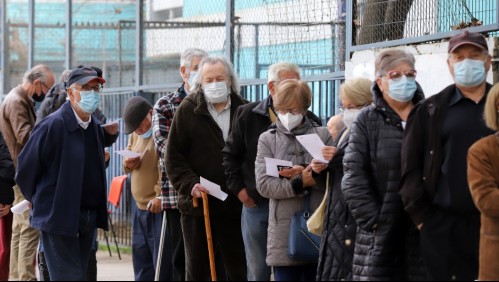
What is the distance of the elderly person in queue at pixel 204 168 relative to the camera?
29.0ft

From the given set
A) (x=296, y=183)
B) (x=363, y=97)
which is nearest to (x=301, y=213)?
(x=296, y=183)

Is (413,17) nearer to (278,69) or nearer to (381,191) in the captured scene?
(278,69)

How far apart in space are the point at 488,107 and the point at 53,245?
3607 millimetres

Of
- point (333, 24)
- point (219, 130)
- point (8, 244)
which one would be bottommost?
point (8, 244)

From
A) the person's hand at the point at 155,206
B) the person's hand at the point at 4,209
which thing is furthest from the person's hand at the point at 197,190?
the person's hand at the point at 4,209

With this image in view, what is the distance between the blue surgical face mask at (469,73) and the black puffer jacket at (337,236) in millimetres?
920

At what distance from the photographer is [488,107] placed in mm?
6352

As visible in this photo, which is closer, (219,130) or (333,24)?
(219,130)

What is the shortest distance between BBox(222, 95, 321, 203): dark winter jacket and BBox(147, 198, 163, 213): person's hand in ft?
5.10

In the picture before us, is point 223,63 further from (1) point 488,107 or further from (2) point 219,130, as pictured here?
(1) point 488,107

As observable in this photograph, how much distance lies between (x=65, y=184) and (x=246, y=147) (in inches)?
51.7

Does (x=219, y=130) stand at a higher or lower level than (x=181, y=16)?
lower

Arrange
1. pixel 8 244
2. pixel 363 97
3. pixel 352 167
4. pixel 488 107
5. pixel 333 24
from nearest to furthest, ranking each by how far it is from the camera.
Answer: pixel 488 107 → pixel 352 167 → pixel 363 97 → pixel 333 24 → pixel 8 244

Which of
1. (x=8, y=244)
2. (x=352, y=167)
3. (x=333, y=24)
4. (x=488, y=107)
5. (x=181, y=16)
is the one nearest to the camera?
(x=488, y=107)
